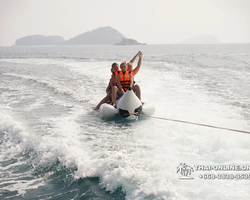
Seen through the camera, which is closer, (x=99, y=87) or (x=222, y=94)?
(x=222, y=94)

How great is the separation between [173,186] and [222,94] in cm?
573

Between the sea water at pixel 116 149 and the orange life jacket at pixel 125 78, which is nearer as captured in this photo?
the sea water at pixel 116 149

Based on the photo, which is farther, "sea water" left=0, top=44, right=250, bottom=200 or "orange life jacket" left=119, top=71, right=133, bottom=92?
"orange life jacket" left=119, top=71, right=133, bottom=92

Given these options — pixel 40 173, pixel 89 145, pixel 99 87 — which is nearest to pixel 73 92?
pixel 99 87

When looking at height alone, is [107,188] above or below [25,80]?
below

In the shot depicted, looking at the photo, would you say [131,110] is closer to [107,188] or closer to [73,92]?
[107,188]

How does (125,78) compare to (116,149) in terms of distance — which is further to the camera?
(125,78)

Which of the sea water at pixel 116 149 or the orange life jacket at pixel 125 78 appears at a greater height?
the orange life jacket at pixel 125 78

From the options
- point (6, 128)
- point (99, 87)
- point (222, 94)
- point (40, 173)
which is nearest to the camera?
point (40, 173)

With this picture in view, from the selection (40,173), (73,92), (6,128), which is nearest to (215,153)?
(40,173)

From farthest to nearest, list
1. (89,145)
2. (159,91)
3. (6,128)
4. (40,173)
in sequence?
(159,91) → (6,128) → (89,145) → (40,173)

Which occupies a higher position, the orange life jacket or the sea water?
the orange life jacket

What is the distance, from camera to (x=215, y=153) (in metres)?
3.68

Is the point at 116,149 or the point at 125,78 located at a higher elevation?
the point at 125,78
